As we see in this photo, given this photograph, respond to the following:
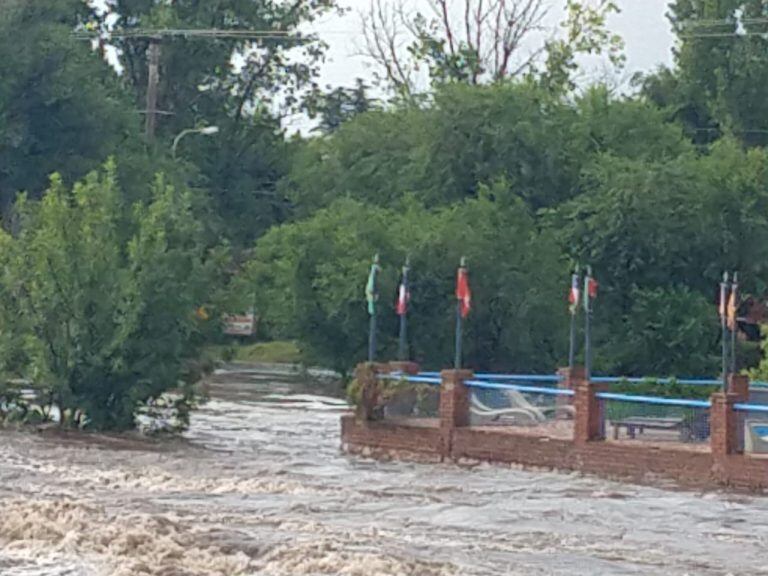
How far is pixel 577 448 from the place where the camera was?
2691 centimetres

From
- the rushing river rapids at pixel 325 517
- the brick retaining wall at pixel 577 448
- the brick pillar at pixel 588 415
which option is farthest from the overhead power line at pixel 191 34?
the brick pillar at pixel 588 415

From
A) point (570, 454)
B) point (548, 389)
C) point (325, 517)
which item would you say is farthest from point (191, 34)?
point (325, 517)

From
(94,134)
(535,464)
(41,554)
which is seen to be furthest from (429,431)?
(94,134)

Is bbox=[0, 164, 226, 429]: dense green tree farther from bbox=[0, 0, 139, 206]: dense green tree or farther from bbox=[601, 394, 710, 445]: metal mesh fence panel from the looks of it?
bbox=[0, 0, 139, 206]: dense green tree

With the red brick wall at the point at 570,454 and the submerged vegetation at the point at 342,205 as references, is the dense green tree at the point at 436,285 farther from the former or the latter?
the red brick wall at the point at 570,454

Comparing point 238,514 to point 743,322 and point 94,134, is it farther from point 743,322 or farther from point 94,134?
point 94,134

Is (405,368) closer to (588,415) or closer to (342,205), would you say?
(588,415)

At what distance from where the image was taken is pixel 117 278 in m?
31.5

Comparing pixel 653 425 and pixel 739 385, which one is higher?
pixel 739 385

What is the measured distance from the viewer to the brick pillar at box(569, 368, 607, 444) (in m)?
26.8

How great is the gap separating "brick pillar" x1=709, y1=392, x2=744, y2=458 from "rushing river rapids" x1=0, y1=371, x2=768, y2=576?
116cm

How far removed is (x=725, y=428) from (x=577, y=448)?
9.60 ft

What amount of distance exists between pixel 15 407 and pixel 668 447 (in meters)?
13.3

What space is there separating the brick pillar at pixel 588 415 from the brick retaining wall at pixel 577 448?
0.02m
